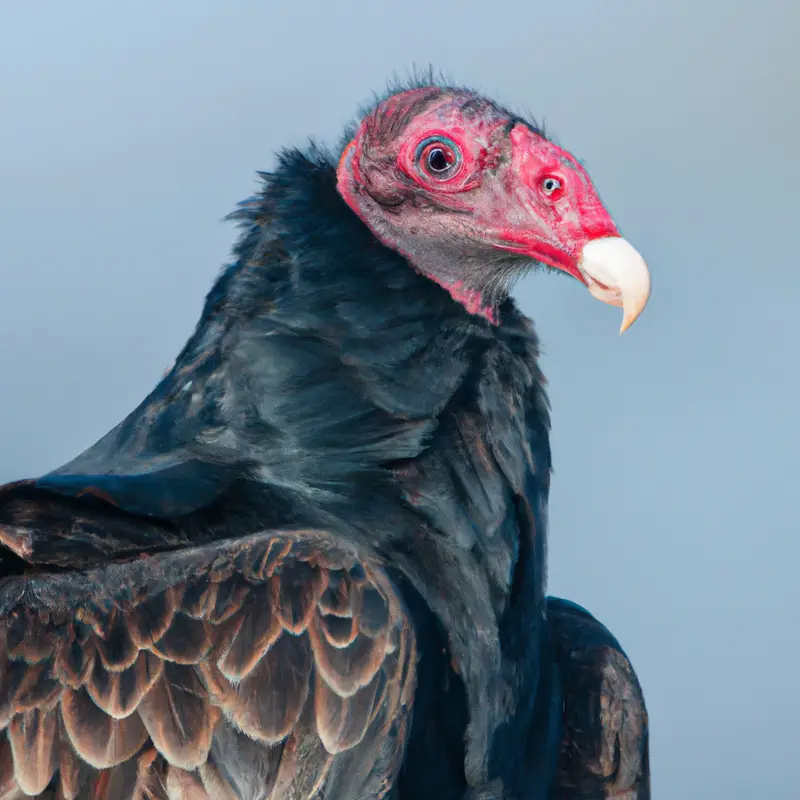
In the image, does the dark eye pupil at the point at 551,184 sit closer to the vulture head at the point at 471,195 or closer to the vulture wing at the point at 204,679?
the vulture head at the point at 471,195

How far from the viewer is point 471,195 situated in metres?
3.95

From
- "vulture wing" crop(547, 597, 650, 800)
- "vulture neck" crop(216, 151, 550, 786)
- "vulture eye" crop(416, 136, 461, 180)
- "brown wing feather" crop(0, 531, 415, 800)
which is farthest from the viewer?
"vulture wing" crop(547, 597, 650, 800)

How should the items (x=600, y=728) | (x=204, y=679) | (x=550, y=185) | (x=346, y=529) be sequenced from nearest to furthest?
1. (x=204, y=679)
2. (x=346, y=529)
3. (x=550, y=185)
4. (x=600, y=728)

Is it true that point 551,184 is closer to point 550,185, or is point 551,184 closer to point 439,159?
point 550,185

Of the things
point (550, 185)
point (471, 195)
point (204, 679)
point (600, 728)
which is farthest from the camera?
point (600, 728)

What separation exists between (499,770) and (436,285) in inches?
55.2

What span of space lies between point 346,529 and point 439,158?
3.92 feet

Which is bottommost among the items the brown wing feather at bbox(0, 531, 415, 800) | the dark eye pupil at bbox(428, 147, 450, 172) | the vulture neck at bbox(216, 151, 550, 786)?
the brown wing feather at bbox(0, 531, 415, 800)

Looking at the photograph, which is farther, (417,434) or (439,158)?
(439,158)

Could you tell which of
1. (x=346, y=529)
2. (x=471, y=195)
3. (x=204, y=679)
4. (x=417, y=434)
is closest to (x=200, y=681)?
(x=204, y=679)

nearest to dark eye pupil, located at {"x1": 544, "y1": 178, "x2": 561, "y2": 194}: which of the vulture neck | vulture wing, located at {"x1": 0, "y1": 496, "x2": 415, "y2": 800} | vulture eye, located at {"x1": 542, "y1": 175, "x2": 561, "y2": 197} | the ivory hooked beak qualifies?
vulture eye, located at {"x1": 542, "y1": 175, "x2": 561, "y2": 197}

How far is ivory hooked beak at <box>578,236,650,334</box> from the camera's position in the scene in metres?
3.57

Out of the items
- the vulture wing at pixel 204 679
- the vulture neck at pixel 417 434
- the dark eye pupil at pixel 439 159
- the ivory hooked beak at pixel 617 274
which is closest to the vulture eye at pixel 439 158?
the dark eye pupil at pixel 439 159

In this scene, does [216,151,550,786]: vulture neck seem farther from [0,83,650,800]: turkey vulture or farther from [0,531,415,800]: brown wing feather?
[0,531,415,800]: brown wing feather
